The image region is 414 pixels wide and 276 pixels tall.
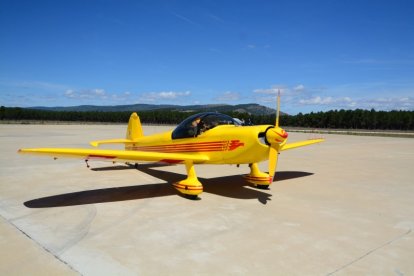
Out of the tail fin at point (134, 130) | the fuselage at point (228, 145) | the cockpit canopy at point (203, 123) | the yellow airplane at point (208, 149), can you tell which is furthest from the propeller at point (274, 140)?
the tail fin at point (134, 130)

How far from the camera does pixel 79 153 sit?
7.52 metres

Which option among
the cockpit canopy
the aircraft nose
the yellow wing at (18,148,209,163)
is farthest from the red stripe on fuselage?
the aircraft nose

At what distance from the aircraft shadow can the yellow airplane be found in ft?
1.76

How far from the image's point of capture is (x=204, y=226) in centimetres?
610

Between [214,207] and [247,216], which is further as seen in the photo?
[214,207]

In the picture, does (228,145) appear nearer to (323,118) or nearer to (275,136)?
(275,136)

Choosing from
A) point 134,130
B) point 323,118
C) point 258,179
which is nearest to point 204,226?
point 258,179

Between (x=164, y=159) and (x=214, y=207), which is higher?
(x=164, y=159)

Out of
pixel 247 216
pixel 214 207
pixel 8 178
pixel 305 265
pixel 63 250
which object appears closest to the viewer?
pixel 305 265

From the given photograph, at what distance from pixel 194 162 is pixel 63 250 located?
448 cm

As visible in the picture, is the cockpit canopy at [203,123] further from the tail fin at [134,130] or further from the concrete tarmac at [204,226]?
the tail fin at [134,130]

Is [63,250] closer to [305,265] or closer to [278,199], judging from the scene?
[305,265]

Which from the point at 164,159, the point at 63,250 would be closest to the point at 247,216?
the point at 164,159

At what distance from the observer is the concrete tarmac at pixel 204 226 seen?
4461 millimetres
